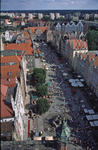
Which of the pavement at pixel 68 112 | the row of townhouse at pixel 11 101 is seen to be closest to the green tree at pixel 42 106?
the pavement at pixel 68 112

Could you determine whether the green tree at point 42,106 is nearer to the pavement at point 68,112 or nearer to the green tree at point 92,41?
the pavement at point 68,112

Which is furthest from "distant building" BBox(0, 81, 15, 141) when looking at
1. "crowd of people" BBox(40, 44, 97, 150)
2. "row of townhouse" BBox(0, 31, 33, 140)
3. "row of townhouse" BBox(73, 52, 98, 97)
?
"row of townhouse" BBox(73, 52, 98, 97)

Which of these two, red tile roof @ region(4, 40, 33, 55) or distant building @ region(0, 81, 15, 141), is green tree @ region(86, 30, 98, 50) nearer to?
red tile roof @ region(4, 40, 33, 55)

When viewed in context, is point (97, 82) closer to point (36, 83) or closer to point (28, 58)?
point (36, 83)

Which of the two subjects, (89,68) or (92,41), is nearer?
(89,68)

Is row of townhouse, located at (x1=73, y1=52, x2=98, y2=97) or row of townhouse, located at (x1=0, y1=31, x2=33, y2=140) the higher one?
row of townhouse, located at (x1=73, y1=52, x2=98, y2=97)

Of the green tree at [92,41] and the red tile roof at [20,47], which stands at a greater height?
the green tree at [92,41]

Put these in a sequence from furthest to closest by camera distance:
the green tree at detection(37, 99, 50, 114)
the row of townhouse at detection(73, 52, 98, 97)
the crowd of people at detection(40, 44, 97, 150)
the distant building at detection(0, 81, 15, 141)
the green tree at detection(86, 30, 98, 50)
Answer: the green tree at detection(86, 30, 98, 50) < the row of townhouse at detection(73, 52, 98, 97) < the green tree at detection(37, 99, 50, 114) < the crowd of people at detection(40, 44, 97, 150) < the distant building at detection(0, 81, 15, 141)

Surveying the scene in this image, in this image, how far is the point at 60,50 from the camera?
99.1 meters

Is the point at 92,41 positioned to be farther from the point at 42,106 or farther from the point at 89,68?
the point at 42,106

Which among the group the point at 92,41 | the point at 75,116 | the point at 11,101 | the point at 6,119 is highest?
the point at 92,41

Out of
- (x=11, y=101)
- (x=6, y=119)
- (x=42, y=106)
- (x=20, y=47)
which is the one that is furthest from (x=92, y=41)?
(x=6, y=119)

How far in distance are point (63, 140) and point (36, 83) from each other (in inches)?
1576

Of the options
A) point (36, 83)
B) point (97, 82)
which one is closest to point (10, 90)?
point (36, 83)
